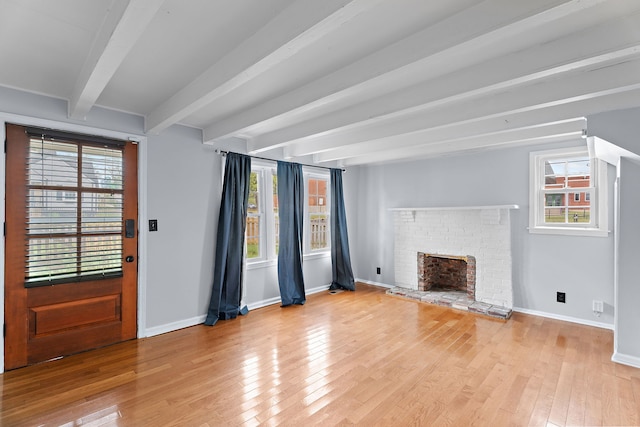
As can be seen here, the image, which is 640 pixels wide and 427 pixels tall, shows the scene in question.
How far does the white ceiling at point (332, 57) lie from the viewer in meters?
1.54

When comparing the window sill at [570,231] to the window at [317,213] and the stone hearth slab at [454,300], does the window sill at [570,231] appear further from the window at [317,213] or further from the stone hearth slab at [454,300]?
the window at [317,213]

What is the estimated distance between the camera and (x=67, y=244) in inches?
117

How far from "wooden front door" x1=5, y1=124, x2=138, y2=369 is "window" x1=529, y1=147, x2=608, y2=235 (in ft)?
16.6

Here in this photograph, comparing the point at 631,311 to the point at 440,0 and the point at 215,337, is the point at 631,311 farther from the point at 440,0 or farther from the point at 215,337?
the point at 215,337

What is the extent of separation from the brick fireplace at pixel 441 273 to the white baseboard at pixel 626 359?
88.0 inches

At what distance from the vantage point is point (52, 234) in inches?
113

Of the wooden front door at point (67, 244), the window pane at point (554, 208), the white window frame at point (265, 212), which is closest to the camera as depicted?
the wooden front door at point (67, 244)

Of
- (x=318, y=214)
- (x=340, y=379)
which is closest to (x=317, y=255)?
(x=318, y=214)

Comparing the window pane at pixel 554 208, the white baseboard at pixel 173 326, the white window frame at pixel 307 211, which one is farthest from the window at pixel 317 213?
the window pane at pixel 554 208

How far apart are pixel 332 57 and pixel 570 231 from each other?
3.82 meters

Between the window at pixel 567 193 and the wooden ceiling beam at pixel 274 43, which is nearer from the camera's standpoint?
the wooden ceiling beam at pixel 274 43

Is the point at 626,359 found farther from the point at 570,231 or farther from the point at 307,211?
the point at 307,211

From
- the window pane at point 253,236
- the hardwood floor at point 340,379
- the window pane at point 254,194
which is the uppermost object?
the window pane at point 254,194

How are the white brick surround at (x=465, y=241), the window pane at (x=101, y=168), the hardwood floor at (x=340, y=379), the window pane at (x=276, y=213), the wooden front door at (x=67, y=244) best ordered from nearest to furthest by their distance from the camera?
the hardwood floor at (x=340, y=379) → the wooden front door at (x=67, y=244) → the window pane at (x=101, y=168) → the white brick surround at (x=465, y=241) → the window pane at (x=276, y=213)
